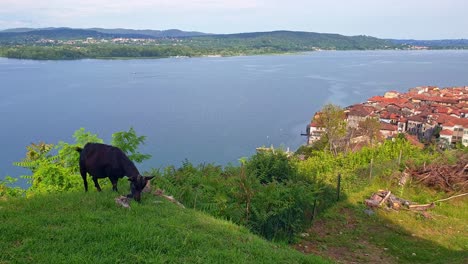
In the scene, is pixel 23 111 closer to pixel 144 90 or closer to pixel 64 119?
pixel 64 119

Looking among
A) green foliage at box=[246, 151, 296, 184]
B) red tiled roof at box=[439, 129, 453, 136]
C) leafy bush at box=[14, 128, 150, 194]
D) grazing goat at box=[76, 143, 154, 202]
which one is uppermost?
grazing goat at box=[76, 143, 154, 202]

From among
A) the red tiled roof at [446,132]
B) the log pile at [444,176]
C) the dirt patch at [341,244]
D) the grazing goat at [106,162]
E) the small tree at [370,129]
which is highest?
the grazing goat at [106,162]

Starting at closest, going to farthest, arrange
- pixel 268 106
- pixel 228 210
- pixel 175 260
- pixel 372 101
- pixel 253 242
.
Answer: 1. pixel 175 260
2. pixel 253 242
3. pixel 228 210
4. pixel 372 101
5. pixel 268 106

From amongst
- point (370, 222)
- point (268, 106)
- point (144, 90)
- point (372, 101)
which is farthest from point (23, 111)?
point (370, 222)

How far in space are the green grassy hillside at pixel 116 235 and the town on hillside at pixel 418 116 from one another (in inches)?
979

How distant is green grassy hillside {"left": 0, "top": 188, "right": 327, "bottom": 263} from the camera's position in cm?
451

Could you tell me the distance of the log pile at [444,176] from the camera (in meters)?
10.8

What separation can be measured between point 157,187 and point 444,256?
565cm

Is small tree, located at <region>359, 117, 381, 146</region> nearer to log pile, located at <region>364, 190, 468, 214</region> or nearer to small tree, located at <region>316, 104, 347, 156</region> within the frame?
small tree, located at <region>316, 104, 347, 156</region>

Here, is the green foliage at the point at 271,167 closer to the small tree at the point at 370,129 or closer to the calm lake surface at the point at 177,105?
the calm lake surface at the point at 177,105

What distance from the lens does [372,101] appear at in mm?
56750

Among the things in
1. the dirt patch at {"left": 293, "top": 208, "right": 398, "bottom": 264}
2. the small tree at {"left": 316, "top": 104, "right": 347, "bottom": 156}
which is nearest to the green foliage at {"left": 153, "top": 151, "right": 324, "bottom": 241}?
the dirt patch at {"left": 293, "top": 208, "right": 398, "bottom": 264}

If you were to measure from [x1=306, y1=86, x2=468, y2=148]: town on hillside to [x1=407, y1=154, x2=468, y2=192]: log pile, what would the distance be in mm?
17694

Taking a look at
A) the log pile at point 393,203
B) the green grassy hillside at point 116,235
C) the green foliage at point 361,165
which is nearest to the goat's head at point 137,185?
the green grassy hillside at point 116,235
